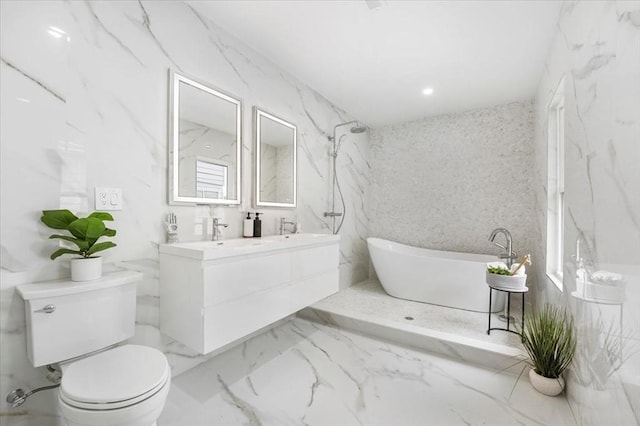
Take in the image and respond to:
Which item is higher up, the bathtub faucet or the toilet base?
the bathtub faucet

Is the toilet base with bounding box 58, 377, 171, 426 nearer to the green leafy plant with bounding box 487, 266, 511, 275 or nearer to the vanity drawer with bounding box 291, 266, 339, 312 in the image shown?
the vanity drawer with bounding box 291, 266, 339, 312

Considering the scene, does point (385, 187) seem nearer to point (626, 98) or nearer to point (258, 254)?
point (258, 254)

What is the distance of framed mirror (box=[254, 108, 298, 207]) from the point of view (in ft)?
7.88

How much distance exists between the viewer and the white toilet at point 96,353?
980 millimetres

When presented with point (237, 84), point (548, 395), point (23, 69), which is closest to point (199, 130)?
point (237, 84)

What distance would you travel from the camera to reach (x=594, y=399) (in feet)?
3.99

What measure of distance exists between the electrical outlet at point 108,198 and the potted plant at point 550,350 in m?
2.56

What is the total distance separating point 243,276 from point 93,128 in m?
1.12

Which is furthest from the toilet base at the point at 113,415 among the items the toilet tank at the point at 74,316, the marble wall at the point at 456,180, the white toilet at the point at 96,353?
the marble wall at the point at 456,180

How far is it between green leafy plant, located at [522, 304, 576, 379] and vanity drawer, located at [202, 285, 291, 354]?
5.26ft

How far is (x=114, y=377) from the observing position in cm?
110

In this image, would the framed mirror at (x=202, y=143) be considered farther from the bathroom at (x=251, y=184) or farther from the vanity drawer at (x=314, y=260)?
the vanity drawer at (x=314, y=260)

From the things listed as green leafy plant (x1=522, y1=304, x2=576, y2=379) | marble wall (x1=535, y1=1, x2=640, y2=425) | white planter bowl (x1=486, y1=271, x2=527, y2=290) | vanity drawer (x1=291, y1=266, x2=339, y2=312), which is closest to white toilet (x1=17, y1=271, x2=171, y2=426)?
vanity drawer (x1=291, y1=266, x2=339, y2=312)

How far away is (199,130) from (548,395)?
2803 mm
